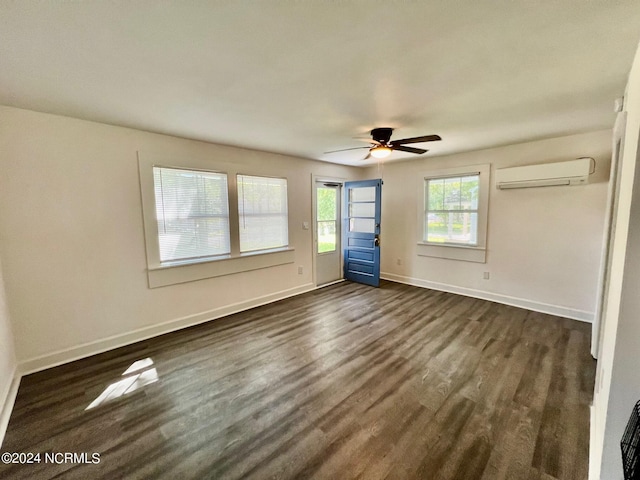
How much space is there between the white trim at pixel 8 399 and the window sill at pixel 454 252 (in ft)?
17.0

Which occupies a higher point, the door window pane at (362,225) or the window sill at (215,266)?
the door window pane at (362,225)

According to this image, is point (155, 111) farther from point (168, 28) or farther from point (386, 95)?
point (386, 95)

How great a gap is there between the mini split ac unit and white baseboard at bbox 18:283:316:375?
12.5ft

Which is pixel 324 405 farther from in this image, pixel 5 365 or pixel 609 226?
pixel 609 226

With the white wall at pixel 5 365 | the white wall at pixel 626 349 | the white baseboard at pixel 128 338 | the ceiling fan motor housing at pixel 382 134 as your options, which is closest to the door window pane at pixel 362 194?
the ceiling fan motor housing at pixel 382 134

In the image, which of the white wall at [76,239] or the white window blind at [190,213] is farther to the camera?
the white window blind at [190,213]

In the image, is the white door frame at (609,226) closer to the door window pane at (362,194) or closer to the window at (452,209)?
the window at (452,209)

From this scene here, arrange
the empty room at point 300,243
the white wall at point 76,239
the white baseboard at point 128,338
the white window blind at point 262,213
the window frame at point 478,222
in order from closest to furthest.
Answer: the empty room at point 300,243, the white wall at point 76,239, the white baseboard at point 128,338, the white window blind at point 262,213, the window frame at point 478,222

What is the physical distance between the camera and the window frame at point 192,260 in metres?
3.02

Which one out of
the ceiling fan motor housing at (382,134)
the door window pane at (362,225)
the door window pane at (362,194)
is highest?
the ceiling fan motor housing at (382,134)

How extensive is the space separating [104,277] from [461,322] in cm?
414

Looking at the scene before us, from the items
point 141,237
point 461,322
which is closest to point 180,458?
point 141,237

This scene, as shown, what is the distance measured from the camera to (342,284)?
17.3 feet

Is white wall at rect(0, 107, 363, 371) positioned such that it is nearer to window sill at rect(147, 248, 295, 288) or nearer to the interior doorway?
window sill at rect(147, 248, 295, 288)
